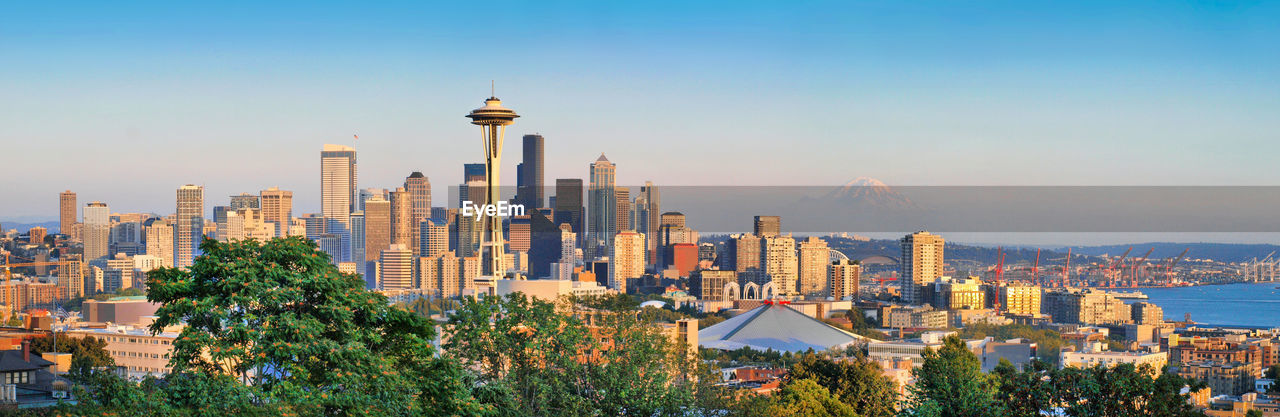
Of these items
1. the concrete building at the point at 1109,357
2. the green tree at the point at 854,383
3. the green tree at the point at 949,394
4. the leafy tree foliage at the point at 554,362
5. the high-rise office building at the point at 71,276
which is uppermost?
the leafy tree foliage at the point at 554,362

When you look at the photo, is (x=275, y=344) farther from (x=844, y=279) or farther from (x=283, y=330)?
(x=844, y=279)

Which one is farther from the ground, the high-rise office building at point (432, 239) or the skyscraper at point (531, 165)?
the skyscraper at point (531, 165)

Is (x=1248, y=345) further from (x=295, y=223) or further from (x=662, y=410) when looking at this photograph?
(x=295, y=223)

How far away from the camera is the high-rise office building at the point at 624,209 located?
86500mm

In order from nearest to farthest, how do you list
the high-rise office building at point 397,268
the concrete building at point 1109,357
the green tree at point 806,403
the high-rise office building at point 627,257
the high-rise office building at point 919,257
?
the green tree at point 806,403, the concrete building at point 1109,357, the high-rise office building at point 919,257, the high-rise office building at point 397,268, the high-rise office building at point 627,257

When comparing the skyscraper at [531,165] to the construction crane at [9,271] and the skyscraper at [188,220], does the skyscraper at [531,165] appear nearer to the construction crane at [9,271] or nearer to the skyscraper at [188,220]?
the skyscraper at [188,220]

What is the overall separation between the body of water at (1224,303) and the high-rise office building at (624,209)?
3201 centimetres

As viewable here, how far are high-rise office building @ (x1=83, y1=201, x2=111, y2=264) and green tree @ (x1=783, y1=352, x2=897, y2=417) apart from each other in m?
50.1

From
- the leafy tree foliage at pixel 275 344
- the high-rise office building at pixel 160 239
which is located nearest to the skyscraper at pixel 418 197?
the high-rise office building at pixel 160 239

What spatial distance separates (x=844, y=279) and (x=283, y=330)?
62474mm

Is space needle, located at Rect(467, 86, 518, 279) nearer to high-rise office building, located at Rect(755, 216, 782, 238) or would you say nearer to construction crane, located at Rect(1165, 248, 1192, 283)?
high-rise office building, located at Rect(755, 216, 782, 238)

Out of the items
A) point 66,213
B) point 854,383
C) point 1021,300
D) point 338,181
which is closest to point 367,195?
point 338,181

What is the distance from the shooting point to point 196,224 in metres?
69.0

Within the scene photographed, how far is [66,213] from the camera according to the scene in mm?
68375
